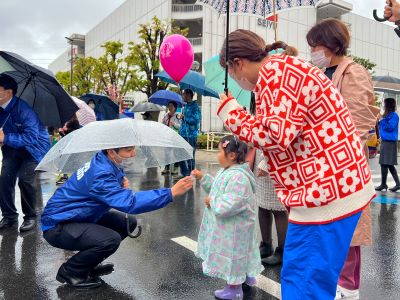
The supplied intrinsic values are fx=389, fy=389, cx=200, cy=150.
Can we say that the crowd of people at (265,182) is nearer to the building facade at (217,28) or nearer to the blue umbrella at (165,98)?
the blue umbrella at (165,98)

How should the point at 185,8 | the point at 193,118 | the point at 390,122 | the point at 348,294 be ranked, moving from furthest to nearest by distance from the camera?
the point at 185,8
the point at 193,118
the point at 390,122
the point at 348,294

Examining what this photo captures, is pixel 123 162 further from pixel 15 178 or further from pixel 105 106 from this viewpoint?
pixel 105 106

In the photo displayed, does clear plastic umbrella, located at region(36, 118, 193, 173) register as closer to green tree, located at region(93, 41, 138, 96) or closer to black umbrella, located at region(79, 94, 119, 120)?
black umbrella, located at region(79, 94, 119, 120)

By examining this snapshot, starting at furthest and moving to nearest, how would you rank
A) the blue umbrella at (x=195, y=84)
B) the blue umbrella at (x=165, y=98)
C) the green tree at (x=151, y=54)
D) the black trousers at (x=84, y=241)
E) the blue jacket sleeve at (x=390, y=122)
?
the green tree at (x=151, y=54) → the blue umbrella at (x=165, y=98) → the blue umbrella at (x=195, y=84) → the blue jacket sleeve at (x=390, y=122) → the black trousers at (x=84, y=241)

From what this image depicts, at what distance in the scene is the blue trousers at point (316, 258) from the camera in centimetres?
161

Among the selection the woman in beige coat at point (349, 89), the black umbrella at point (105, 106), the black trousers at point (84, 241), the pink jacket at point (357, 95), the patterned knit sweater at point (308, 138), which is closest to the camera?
the patterned knit sweater at point (308, 138)

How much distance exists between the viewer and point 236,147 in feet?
9.60

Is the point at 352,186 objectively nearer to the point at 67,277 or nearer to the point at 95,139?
the point at 95,139

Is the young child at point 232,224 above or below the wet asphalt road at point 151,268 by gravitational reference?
above

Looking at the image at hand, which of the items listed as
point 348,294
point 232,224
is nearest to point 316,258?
point 348,294

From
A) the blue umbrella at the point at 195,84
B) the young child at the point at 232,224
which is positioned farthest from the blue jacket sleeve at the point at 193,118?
the young child at the point at 232,224

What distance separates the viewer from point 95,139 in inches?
113

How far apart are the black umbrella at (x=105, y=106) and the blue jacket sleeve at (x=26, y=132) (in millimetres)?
4768

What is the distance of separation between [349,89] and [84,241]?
2215mm
